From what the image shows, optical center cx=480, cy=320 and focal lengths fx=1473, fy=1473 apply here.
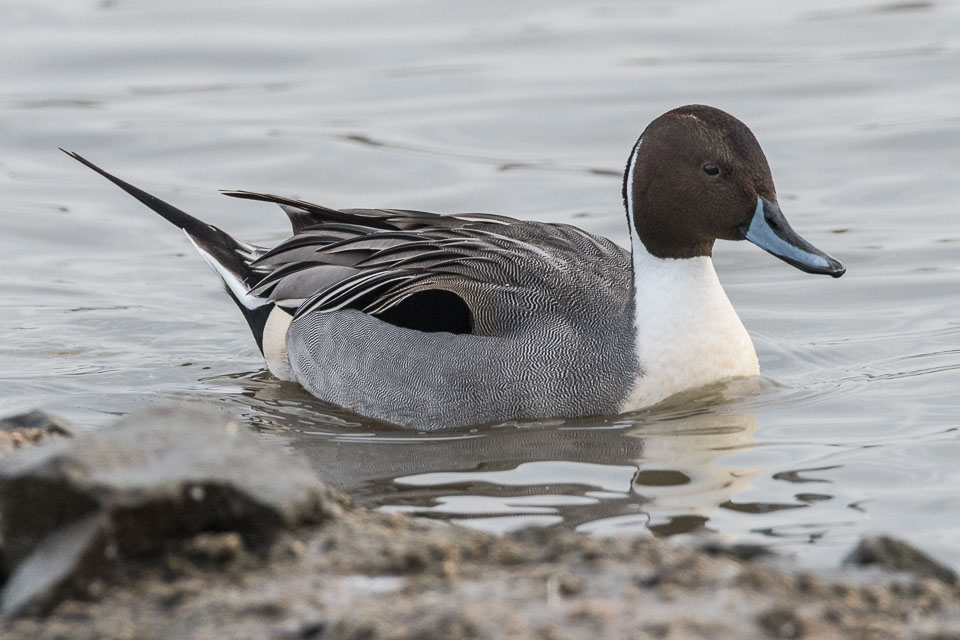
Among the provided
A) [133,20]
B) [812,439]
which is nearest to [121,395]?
[812,439]

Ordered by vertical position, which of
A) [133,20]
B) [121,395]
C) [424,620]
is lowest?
[121,395]

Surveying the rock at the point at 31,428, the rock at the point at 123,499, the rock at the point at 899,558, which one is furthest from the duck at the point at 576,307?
the rock at the point at 123,499

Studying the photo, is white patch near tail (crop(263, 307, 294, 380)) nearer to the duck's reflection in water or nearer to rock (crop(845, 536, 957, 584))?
the duck's reflection in water

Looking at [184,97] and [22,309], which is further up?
[184,97]

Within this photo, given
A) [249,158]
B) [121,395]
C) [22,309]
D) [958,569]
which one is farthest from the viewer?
[249,158]

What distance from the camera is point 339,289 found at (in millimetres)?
6527

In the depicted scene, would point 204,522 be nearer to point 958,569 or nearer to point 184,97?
point 958,569

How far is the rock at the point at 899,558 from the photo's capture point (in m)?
3.64

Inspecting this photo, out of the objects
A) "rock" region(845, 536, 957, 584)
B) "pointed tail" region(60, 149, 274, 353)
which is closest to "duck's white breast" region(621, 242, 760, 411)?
"pointed tail" region(60, 149, 274, 353)

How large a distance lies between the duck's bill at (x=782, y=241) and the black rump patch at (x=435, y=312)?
120 centimetres

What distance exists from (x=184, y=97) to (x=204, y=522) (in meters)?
8.83

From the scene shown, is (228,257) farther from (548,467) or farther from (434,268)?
(548,467)

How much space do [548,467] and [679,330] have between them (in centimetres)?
96

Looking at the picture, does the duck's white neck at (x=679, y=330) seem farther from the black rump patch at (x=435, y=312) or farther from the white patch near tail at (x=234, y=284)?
the white patch near tail at (x=234, y=284)
